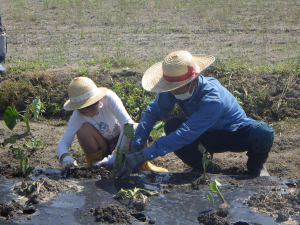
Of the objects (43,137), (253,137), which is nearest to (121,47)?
(43,137)

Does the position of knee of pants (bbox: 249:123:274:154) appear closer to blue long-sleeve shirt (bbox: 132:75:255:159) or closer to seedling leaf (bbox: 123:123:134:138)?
blue long-sleeve shirt (bbox: 132:75:255:159)

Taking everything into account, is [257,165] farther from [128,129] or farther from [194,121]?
[128,129]

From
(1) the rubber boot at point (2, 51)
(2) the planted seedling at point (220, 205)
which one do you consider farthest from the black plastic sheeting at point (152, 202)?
(1) the rubber boot at point (2, 51)

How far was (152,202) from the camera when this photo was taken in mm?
2307

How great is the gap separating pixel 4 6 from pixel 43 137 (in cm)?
738

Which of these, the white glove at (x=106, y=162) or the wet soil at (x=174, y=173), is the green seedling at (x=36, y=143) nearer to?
the wet soil at (x=174, y=173)

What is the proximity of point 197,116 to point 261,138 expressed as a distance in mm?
630

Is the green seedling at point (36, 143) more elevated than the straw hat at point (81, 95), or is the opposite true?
the straw hat at point (81, 95)

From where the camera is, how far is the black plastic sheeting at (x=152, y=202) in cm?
207

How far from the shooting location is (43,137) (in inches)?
158

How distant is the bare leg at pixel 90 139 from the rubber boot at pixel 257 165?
4.40ft

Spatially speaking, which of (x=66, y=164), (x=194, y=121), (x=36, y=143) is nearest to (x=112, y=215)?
(x=66, y=164)

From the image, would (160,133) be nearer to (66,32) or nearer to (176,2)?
(66,32)

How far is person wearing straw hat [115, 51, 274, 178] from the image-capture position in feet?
8.40
